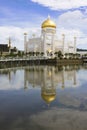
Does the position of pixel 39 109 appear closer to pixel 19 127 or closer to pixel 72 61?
pixel 19 127

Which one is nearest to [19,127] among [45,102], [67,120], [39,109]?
[67,120]

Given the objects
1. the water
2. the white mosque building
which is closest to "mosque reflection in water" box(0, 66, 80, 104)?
the water

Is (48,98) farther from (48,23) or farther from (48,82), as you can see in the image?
(48,23)

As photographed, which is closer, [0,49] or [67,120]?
[67,120]

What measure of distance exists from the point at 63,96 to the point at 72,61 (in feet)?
177

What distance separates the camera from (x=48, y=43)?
76.4 metres

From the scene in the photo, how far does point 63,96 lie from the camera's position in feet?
52.4

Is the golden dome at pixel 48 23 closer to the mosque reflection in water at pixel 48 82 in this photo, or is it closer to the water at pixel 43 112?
the mosque reflection in water at pixel 48 82

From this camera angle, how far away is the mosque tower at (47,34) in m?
70.7

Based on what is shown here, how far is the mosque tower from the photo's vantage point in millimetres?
70688

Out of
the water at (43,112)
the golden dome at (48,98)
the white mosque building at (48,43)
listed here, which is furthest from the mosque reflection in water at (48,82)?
the white mosque building at (48,43)

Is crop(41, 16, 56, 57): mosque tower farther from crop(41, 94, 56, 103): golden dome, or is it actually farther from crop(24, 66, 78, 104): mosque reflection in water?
crop(41, 94, 56, 103): golden dome

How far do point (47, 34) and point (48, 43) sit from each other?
11.9ft

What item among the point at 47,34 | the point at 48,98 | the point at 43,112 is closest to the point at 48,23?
the point at 47,34
